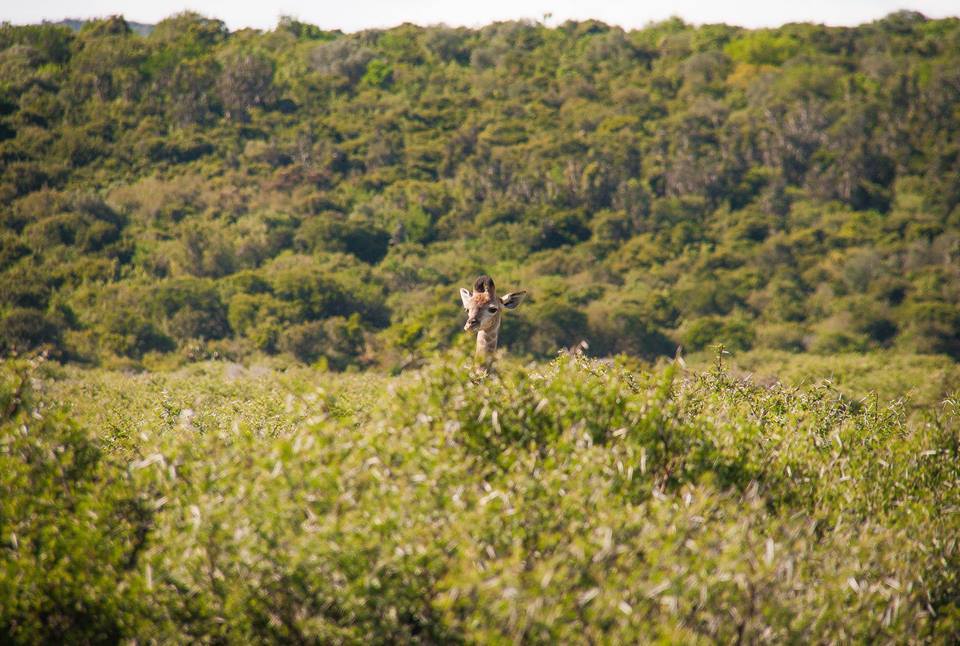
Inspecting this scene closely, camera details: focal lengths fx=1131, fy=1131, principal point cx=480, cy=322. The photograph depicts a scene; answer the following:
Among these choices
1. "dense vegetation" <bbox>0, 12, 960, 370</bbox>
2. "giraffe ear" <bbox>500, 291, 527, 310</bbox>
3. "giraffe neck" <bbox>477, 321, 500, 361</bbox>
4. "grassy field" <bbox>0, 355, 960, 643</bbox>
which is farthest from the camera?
"dense vegetation" <bbox>0, 12, 960, 370</bbox>

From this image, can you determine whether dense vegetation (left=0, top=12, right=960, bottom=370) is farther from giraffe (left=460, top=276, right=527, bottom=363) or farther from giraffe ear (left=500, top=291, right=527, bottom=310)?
giraffe (left=460, top=276, right=527, bottom=363)

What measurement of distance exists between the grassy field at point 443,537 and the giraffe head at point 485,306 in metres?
5.37

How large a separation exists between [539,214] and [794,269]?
74.2 ft

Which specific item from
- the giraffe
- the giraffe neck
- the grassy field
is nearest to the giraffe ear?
the giraffe

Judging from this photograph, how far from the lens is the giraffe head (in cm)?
1759

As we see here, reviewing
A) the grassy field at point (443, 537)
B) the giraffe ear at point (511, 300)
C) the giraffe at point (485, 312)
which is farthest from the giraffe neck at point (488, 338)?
the grassy field at point (443, 537)

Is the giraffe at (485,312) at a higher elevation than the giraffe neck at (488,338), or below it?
higher

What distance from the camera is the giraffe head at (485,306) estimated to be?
57.7ft

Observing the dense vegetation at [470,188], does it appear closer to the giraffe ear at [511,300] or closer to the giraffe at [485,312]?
the giraffe ear at [511,300]

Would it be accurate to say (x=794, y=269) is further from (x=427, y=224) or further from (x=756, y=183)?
(x=427, y=224)

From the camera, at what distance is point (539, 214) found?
99.0m

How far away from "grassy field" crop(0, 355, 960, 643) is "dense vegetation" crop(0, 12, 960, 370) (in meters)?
Answer: 54.7

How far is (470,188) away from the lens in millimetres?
106000

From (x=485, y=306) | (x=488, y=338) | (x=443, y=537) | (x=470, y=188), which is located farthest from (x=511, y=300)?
(x=470, y=188)
